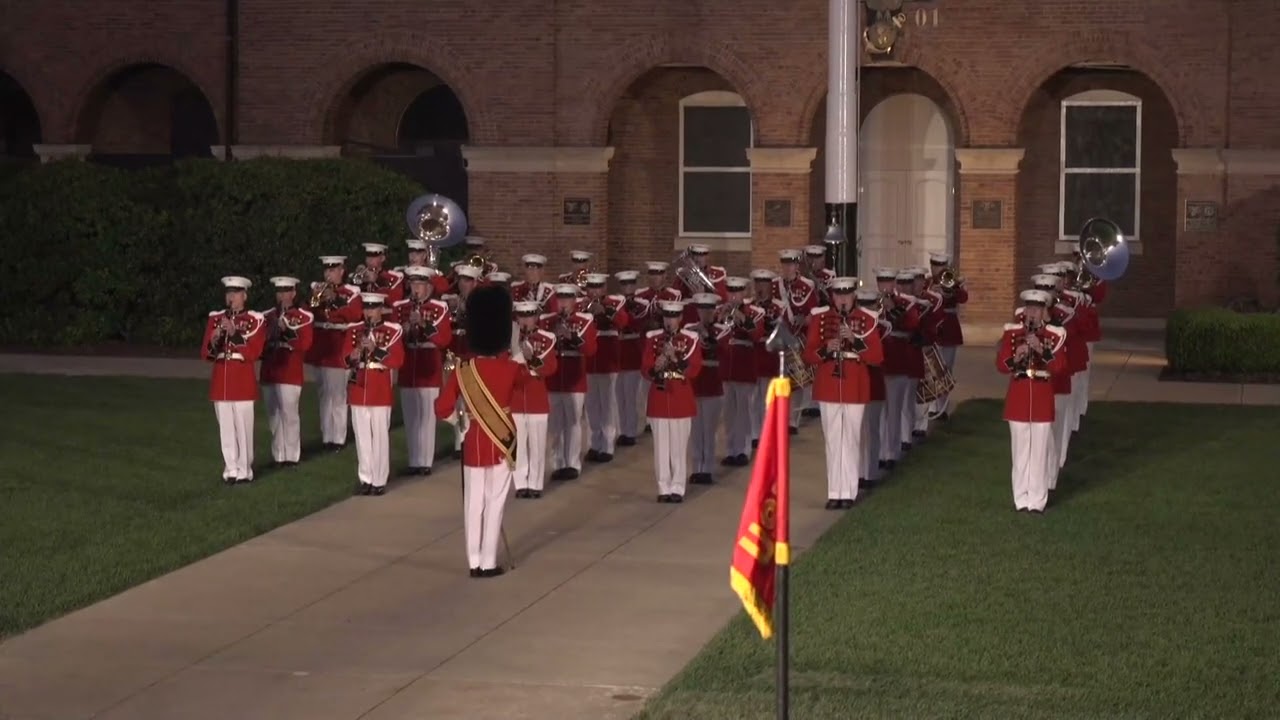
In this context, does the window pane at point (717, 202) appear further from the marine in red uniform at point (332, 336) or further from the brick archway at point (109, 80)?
the marine in red uniform at point (332, 336)

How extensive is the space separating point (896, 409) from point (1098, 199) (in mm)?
14692

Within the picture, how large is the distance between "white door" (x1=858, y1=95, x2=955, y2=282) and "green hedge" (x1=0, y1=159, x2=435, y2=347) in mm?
8126

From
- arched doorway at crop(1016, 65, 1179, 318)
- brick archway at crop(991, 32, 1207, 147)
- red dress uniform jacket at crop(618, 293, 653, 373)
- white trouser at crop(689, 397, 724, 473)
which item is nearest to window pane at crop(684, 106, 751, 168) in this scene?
arched doorway at crop(1016, 65, 1179, 318)

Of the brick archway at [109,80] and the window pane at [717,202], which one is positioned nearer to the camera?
the brick archway at [109,80]

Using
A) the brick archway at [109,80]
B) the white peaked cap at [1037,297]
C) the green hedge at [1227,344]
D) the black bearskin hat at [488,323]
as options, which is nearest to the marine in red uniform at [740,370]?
the white peaked cap at [1037,297]

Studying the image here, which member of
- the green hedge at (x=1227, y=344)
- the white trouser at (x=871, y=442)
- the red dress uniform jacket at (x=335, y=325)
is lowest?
the white trouser at (x=871, y=442)

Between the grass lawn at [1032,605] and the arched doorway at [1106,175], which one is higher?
the arched doorway at [1106,175]

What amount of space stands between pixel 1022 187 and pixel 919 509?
17.3 m

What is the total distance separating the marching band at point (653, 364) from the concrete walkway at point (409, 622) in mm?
670

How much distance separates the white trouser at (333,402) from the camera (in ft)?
63.1

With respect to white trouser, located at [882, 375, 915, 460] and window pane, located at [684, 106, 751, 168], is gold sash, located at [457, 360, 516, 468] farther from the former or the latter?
window pane, located at [684, 106, 751, 168]

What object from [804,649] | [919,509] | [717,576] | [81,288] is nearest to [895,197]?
[81,288]

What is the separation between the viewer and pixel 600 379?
1909 centimetres

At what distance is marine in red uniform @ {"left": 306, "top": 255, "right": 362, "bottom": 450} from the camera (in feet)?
62.5
